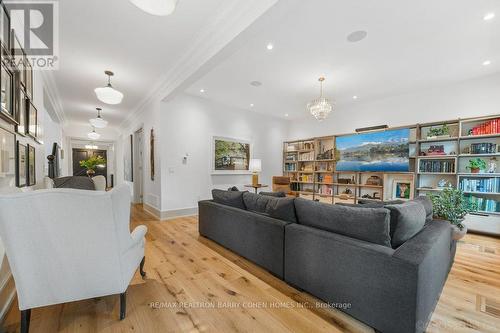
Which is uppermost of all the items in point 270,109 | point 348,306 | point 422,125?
point 270,109

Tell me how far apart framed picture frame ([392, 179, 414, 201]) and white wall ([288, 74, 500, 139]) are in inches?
51.0

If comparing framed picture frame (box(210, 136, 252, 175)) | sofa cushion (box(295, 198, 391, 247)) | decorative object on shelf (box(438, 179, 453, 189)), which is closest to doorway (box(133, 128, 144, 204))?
framed picture frame (box(210, 136, 252, 175))

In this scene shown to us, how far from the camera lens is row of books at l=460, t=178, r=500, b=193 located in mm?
3566

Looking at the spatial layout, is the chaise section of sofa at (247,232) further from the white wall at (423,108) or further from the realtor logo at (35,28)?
the white wall at (423,108)

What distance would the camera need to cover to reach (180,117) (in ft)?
15.1

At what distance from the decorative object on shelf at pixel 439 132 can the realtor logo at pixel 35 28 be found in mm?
6163

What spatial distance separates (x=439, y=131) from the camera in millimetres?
4141

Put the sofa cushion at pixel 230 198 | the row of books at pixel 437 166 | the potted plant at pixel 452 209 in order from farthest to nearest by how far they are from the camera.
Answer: the row of books at pixel 437 166 < the potted plant at pixel 452 209 < the sofa cushion at pixel 230 198

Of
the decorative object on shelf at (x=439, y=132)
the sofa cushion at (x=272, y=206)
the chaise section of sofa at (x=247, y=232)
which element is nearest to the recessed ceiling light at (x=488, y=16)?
the decorative object on shelf at (x=439, y=132)

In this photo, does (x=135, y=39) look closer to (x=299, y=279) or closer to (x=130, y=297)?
(x=130, y=297)

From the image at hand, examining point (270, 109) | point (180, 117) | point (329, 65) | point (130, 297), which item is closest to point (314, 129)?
point (270, 109)

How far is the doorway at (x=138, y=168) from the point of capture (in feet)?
19.7

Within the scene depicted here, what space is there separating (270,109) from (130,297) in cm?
529

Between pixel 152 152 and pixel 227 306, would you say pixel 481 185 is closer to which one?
pixel 227 306
